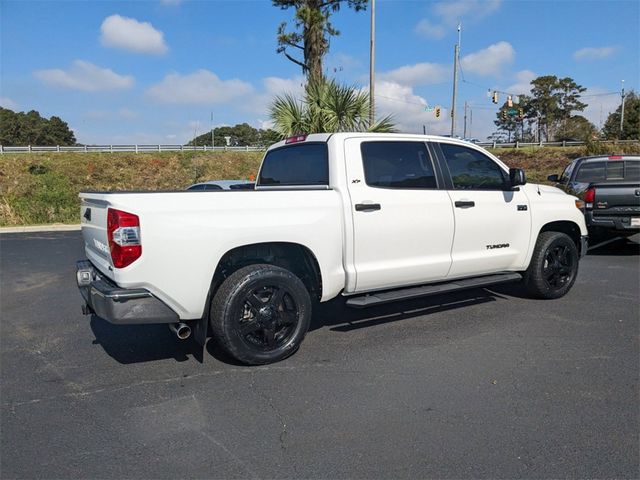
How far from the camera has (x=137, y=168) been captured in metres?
29.9

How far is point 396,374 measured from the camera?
3.85m

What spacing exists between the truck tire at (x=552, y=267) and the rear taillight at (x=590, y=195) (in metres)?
3.23

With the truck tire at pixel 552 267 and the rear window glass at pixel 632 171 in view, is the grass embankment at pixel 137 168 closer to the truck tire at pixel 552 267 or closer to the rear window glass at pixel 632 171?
the rear window glass at pixel 632 171

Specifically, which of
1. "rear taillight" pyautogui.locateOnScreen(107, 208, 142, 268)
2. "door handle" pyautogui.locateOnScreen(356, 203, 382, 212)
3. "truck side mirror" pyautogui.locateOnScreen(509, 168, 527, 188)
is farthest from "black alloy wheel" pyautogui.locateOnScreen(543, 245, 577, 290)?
"rear taillight" pyautogui.locateOnScreen(107, 208, 142, 268)

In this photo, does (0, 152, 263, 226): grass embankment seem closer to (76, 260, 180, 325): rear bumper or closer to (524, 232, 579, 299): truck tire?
(76, 260, 180, 325): rear bumper

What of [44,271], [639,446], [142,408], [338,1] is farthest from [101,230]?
[338,1]

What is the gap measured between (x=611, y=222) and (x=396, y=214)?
5863mm

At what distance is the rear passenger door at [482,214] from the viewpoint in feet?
16.5

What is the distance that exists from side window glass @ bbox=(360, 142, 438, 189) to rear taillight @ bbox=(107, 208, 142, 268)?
2.06 meters

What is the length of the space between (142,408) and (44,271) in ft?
19.4

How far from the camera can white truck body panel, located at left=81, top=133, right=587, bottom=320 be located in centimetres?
354

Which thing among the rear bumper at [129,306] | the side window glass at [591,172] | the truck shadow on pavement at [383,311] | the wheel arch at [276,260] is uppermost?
the side window glass at [591,172]

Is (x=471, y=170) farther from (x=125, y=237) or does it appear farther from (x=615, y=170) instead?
(x=615, y=170)

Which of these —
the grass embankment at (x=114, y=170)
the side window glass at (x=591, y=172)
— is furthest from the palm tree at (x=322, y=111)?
the grass embankment at (x=114, y=170)
